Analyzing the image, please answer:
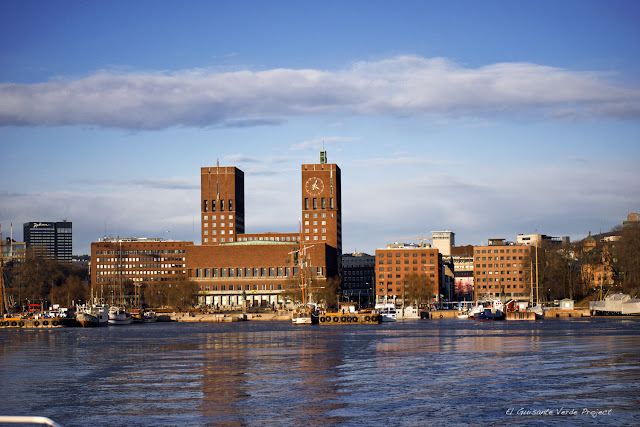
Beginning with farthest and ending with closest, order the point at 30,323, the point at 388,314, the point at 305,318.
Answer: the point at 388,314, the point at 30,323, the point at 305,318

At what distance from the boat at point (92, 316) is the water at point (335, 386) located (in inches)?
3959

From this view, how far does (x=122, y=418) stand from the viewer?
3897 cm

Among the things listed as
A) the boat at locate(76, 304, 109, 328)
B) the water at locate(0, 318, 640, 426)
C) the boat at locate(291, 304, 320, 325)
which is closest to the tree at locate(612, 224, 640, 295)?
the boat at locate(291, 304, 320, 325)

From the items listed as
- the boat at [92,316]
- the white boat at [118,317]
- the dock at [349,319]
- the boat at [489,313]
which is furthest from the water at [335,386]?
the white boat at [118,317]

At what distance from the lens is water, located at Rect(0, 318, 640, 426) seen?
38281 millimetres

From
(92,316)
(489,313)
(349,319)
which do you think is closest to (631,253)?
(489,313)

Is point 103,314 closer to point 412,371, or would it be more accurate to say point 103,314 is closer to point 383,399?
point 412,371

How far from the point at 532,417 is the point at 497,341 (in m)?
55.9

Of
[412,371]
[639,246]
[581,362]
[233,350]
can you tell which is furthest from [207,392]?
[639,246]

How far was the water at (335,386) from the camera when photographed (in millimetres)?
38281

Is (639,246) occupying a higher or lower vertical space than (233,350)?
higher

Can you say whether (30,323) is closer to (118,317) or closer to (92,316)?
(92,316)

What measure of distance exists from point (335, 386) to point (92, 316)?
14432 centimetres

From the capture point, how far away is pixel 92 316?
183 meters
